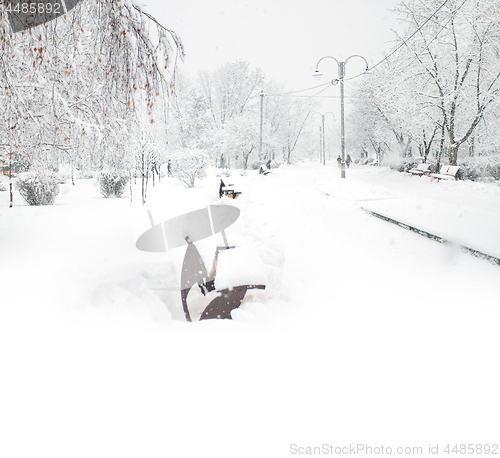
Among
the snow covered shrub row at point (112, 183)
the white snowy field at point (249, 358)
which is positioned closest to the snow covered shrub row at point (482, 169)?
the white snowy field at point (249, 358)

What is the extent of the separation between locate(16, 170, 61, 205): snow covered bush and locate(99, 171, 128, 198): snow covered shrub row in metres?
2.32

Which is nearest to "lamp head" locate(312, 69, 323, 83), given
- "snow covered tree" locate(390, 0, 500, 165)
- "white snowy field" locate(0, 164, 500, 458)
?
"snow covered tree" locate(390, 0, 500, 165)

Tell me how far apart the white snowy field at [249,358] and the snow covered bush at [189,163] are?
14.6 metres

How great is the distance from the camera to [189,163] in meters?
19.1

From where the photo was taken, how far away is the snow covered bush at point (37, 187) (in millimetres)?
10883

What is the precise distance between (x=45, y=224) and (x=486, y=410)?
8.74 meters

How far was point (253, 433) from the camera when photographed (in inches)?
73.5

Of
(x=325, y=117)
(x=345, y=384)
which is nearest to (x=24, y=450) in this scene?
(x=345, y=384)

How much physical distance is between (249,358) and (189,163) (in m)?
17.7

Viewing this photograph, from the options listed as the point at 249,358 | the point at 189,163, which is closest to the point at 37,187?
the point at 189,163

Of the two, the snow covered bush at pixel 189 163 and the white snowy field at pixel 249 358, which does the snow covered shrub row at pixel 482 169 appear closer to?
the white snowy field at pixel 249 358

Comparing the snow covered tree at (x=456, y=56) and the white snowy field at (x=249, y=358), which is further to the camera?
the snow covered tree at (x=456, y=56)

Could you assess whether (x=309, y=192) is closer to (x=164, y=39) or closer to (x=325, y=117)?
(x=164, y=39)

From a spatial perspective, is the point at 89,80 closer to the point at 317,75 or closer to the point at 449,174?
the point at 317,75
